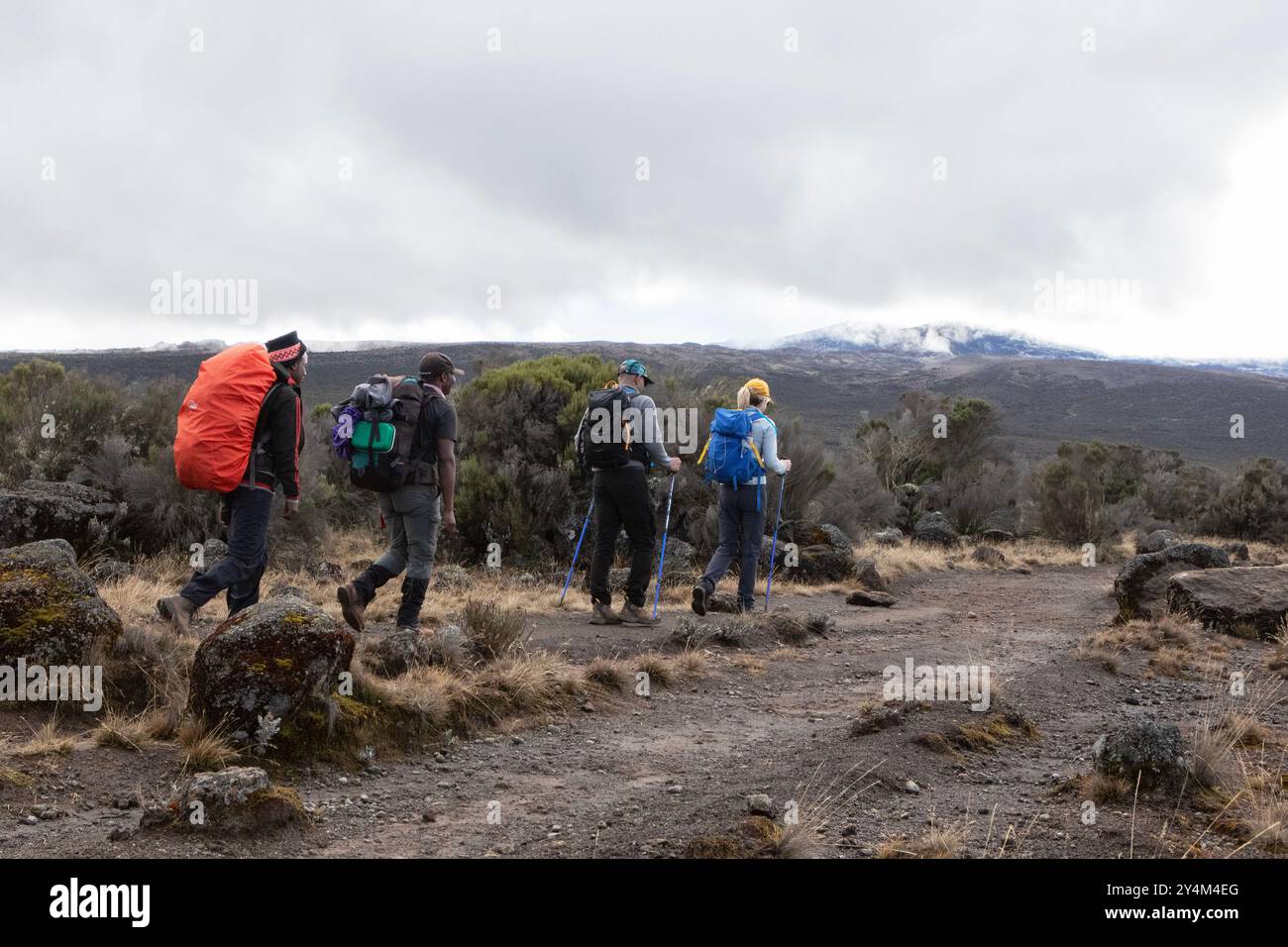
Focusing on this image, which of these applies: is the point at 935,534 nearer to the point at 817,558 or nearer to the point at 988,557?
the point at 988,557

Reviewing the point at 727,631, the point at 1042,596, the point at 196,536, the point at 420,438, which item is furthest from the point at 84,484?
the point at 1042,596

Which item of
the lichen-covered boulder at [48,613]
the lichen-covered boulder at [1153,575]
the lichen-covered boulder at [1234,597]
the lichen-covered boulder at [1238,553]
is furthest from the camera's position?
the lichen-covered boulder at [1238,553]

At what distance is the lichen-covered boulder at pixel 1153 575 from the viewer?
33.0 feet

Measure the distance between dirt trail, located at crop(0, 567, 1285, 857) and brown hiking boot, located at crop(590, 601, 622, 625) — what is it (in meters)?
0.82

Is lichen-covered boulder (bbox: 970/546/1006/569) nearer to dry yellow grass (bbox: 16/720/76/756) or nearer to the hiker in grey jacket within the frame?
the hiker in grey jacket

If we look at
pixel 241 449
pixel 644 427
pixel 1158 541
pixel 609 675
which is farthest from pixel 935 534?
pixel 241 449

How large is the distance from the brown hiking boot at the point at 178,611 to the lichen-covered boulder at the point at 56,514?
402cm

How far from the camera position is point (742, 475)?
900 centimetres

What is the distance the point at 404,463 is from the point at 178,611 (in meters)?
1.52

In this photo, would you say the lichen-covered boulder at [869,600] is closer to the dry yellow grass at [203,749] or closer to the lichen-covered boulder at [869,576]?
the lichen-covered boulder at [869,576]

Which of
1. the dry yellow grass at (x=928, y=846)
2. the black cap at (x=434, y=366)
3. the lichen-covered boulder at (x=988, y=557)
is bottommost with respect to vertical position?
the lichen-covered boulder at (x=988, y=557)

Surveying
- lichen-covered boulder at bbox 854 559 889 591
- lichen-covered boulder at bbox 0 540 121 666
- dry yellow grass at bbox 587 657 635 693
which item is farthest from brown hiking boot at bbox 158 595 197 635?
lichen-covered boulder at bbox 854 559 889 591

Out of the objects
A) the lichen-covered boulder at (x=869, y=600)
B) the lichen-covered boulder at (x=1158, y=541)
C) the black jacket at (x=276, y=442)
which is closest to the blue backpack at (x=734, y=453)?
the lichen-covered boulder at (x=869, y=600)
